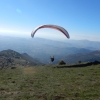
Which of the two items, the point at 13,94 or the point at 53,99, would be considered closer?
the point at 53,99

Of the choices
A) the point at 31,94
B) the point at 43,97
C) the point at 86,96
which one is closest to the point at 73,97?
the point at 86,96

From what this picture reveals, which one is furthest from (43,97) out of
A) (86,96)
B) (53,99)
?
(86,96)

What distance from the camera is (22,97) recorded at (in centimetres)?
1862

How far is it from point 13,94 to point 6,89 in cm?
312

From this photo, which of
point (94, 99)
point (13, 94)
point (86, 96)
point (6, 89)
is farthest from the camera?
point (6, 89)

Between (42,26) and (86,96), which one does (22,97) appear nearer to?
(86,96)

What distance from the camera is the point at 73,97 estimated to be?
59.7 feet

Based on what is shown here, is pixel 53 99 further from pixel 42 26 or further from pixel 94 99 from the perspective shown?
pixel 42 26

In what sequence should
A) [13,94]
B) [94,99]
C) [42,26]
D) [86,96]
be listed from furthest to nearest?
1. [42,26]
2. [13,94]
3. [86,96]
4. [94,99]

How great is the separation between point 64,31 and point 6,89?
1666 centimetres

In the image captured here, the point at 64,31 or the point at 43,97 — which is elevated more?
the point at 64,31

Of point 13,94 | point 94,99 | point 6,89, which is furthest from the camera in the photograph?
point 6,89

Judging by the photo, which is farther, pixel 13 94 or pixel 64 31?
pixel 64 31

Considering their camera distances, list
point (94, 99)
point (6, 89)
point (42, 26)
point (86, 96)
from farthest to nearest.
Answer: point (42, 26)
point (6, 89)
point (86, 96)
point (94, 99)
